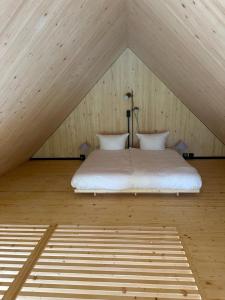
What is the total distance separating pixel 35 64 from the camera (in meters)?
2.08

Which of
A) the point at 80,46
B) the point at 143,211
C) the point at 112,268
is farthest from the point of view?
the point at 143,211

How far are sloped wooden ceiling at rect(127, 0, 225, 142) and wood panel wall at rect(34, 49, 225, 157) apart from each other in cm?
99

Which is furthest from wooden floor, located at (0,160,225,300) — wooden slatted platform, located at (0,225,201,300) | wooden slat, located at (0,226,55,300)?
wooden slat, located at (0,226,55,300)

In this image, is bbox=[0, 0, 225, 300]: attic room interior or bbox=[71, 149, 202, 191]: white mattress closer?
bbox=[0, 0, 225, 300]: attic room interior

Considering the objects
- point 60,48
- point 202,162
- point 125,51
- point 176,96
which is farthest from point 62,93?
point 202,162

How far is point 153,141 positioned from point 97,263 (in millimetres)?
2854

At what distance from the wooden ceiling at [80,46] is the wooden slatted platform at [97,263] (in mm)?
1284

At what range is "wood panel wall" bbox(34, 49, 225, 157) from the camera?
4652mm

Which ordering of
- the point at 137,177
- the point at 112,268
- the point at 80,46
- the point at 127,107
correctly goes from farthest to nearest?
the point at 127,107 < the point at 137,177 < the point at 80,46 < the point at 112,268

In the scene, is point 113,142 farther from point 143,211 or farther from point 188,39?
point 188,39

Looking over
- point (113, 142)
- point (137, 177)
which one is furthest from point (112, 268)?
point (113, 142)

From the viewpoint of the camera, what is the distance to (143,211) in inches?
109

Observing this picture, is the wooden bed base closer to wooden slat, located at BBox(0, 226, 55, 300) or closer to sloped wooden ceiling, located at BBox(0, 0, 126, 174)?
wooden slat, located at BBox(0, 226, 55, 300)

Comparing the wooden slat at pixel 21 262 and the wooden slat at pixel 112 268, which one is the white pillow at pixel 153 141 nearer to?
the wooden slat at pixel 112 268
